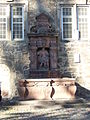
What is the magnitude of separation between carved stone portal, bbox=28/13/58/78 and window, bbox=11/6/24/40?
2.10 ft

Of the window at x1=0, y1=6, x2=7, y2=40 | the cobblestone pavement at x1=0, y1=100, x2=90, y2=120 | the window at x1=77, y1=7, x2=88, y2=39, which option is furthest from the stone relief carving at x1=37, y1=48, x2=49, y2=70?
the cobblestone pavement at x1=0, y1=100, x2=90, y2=120

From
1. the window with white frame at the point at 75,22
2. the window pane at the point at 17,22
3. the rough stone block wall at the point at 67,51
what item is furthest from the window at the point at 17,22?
the window with white frame at the point at 75,22

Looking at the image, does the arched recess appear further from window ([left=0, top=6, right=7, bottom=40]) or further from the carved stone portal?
window ([left=0, top=6, right=7, bottom=40])

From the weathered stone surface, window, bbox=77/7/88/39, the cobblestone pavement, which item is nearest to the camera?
the cobblestone pavement

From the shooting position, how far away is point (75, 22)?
13.2 m

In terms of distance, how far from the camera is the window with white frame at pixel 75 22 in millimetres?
13211

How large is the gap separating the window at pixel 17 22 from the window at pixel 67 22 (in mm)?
1914

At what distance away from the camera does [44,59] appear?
1244 centimetres

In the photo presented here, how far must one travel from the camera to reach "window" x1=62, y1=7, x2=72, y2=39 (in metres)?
13.2

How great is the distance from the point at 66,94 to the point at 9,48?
3.84m

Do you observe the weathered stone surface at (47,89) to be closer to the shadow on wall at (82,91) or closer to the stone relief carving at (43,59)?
the stone relief carving at (43,59)

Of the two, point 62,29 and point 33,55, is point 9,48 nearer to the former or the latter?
point 33,55

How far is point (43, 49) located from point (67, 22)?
1.84m

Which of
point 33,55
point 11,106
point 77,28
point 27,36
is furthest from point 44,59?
point 11,106
